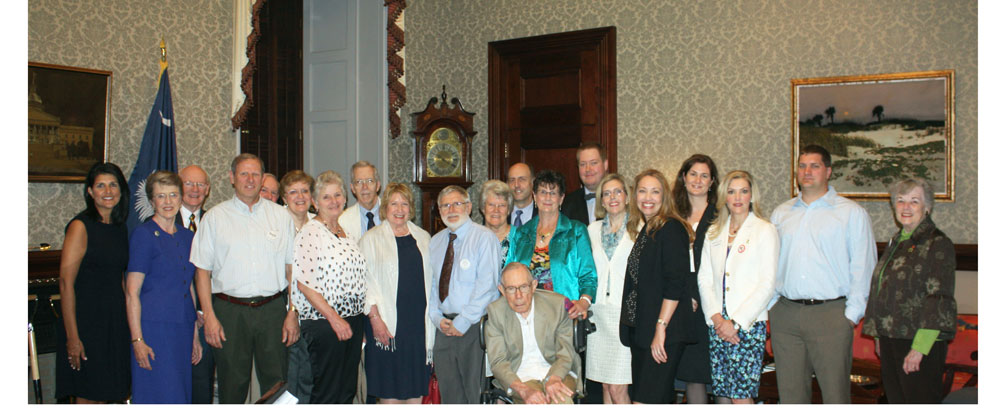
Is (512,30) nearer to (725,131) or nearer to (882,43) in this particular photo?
(725,131)

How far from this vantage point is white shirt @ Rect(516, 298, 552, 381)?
3451 millimetres

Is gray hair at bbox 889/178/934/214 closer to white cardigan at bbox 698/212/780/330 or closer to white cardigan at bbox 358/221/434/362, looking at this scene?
white cardigan at bbox 698/212/780/330

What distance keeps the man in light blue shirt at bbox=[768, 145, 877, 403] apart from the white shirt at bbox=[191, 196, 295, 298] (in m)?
2.78

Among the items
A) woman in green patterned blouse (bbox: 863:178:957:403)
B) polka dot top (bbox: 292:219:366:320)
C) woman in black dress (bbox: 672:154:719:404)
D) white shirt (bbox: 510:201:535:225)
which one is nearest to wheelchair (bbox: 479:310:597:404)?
woman in black dress (bbox: 672:154:719:404)

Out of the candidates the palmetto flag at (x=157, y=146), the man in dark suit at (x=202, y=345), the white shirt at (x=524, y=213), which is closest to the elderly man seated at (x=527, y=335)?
the white shirt at (x=524, y=213)

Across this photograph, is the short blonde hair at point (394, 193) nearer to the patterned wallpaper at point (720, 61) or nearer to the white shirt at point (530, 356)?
the white shirt at point (530, 356)

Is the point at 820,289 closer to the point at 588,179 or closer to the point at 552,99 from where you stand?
the point at 588,179

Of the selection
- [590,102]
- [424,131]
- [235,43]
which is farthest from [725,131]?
[235,43]

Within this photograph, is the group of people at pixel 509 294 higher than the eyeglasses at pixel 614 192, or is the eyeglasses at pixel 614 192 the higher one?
the eyeglasses at pixel 614 192

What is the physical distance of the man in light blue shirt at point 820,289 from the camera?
3.43 metres

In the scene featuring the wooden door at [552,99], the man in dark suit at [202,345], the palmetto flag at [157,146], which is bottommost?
the man in dark suit at [202,345]

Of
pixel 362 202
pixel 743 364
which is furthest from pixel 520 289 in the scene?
pixel 362 202

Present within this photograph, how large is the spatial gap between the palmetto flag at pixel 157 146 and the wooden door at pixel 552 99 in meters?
3.24

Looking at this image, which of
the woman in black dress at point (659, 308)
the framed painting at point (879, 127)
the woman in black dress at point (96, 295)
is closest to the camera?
the woman in black dress at point (659, 308)
